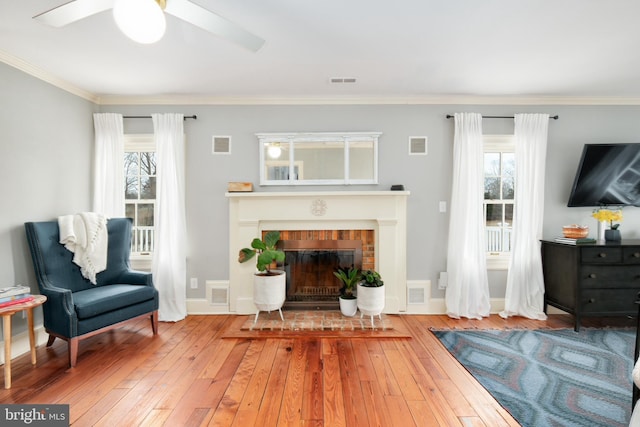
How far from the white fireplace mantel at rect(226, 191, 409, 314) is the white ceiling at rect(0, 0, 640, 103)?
47.5 inches

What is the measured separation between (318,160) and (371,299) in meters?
1.68

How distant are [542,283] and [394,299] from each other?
5.56 ft

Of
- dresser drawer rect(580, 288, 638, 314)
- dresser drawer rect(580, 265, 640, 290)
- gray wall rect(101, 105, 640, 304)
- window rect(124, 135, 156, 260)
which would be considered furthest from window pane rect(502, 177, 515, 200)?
window rect(124, 135, 156, 260)

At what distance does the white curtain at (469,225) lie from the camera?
363cm

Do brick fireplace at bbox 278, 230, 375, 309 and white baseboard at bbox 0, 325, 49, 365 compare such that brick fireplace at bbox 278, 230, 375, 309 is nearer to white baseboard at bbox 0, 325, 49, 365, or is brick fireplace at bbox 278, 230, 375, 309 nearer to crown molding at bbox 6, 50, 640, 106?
crown molding at bbox 6, 50, 640, 106

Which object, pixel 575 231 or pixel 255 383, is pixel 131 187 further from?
pixel 575 231

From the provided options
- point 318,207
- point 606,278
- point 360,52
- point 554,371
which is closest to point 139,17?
point 360,52

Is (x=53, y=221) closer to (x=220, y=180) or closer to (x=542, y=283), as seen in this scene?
(x=220, y=180)

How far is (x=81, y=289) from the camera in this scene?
3.05 metres

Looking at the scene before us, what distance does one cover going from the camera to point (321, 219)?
3.69 metres

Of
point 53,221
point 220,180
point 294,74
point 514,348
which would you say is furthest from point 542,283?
point 53,221

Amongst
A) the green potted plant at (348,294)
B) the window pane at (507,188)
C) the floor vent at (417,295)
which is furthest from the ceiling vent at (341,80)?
the floor vent at (417,295)

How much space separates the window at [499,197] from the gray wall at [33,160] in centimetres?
471

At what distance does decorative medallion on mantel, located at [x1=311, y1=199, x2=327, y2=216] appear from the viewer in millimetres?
3676
